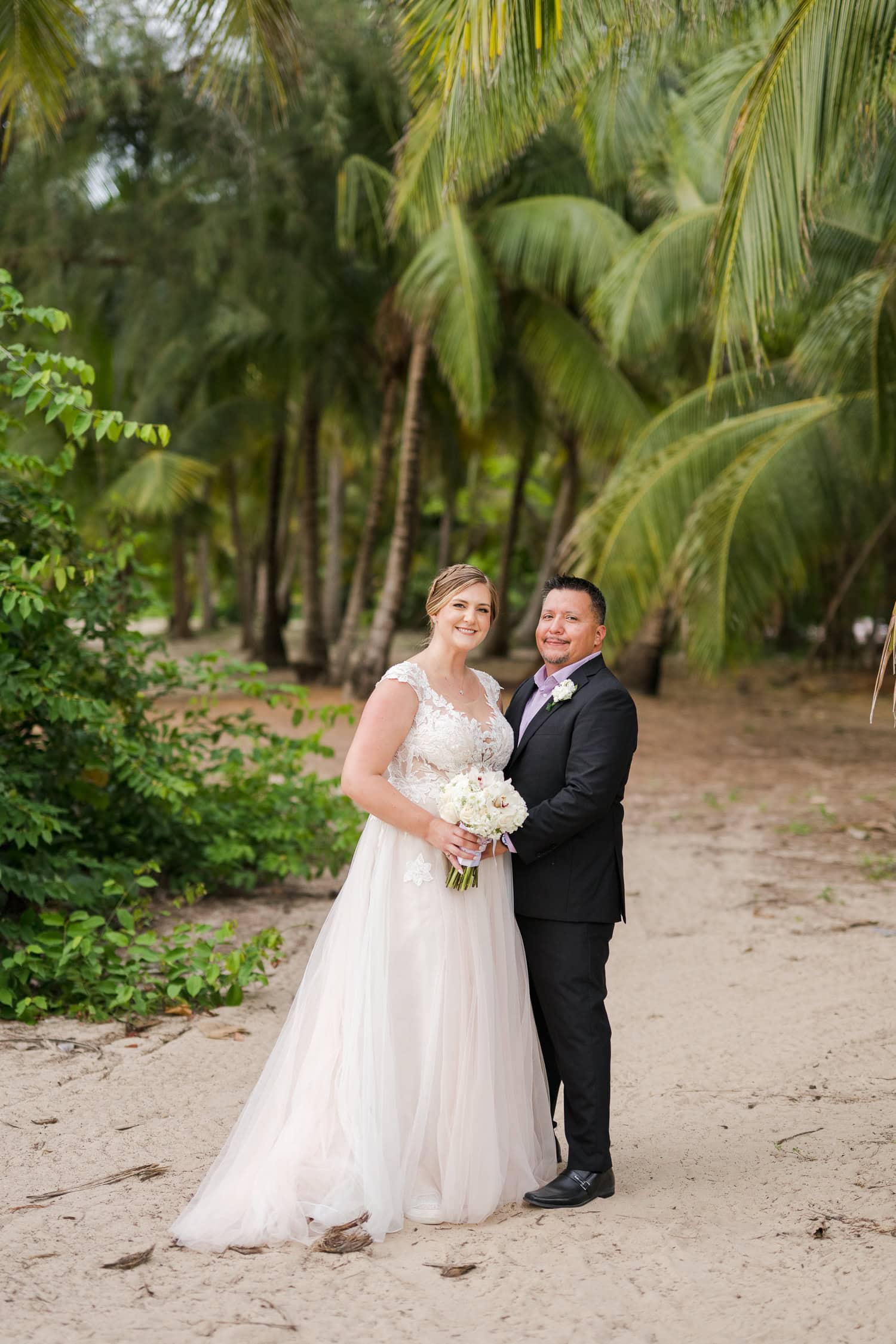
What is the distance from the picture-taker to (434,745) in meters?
3.78

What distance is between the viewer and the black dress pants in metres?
3.76

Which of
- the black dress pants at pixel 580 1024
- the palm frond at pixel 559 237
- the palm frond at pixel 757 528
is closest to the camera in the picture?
the black dress pants at pixel 580 1024

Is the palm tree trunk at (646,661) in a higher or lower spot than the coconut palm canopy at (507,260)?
lower

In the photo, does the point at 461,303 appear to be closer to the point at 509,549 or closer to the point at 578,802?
the point at 509,549

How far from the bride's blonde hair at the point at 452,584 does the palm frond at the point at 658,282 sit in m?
9.00

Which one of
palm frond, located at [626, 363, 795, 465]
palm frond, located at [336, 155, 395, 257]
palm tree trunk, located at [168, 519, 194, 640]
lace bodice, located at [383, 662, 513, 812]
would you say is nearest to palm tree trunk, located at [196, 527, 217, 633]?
palm tree trunk, located at [168, 519, 194, 640]

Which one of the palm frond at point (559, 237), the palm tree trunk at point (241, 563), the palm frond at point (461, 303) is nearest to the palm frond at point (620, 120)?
the palm frond at point (559, 237)

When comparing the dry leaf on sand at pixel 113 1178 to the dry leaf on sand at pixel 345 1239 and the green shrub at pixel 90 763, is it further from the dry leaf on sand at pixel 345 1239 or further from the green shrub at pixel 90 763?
the green shrub at pixel 90 763

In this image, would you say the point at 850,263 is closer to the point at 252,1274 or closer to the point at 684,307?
the point at 684,307

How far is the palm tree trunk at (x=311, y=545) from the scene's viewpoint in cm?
1884

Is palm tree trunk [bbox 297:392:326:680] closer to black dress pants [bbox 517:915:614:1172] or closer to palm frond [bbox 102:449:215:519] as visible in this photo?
palm frond [bbox 102:449:215:519]

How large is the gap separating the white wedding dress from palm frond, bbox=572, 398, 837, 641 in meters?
8.00

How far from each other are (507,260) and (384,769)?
11810 millimetres

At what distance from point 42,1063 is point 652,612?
13469 mm
